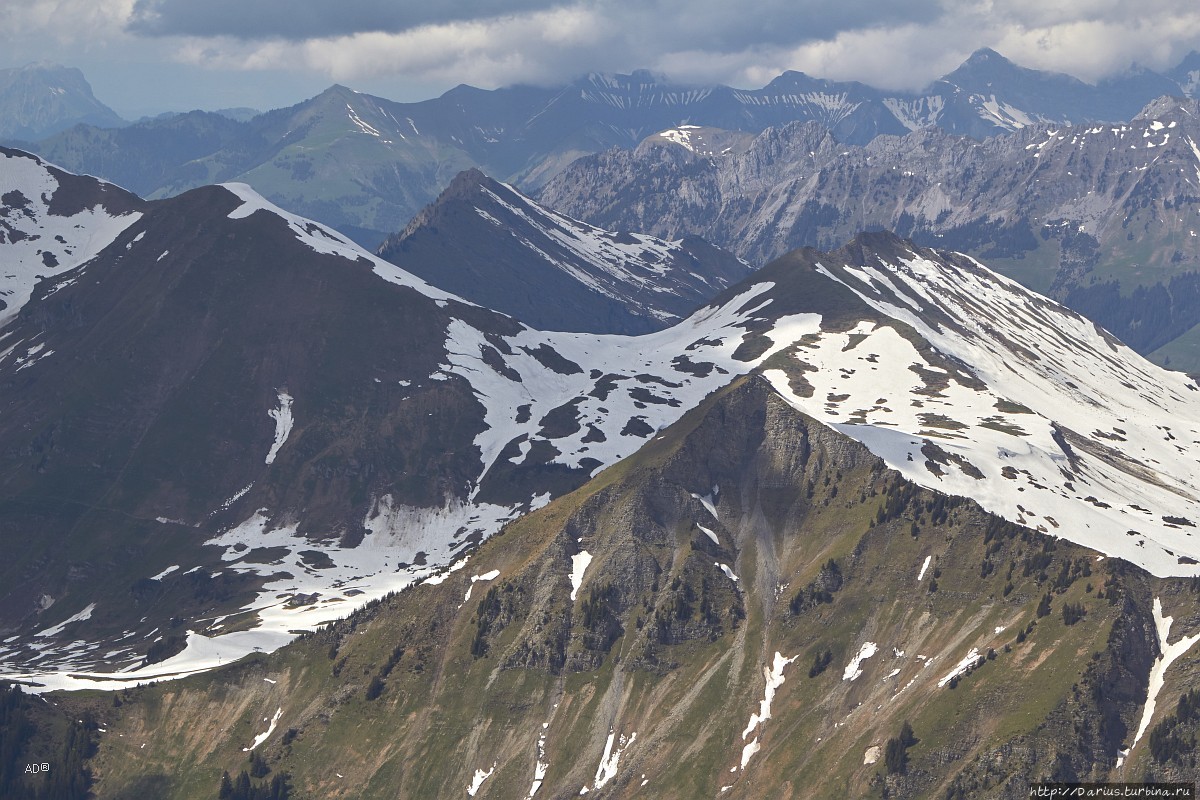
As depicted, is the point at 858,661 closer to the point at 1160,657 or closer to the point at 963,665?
the point at 963,665

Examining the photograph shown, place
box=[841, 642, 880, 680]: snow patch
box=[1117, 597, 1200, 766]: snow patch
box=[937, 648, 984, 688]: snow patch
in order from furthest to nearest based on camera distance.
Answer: box=[841, 642, 880, 680]: snow patch < box=[937, 648, 984, 688]: snow patch < box=[1117, 597, 1200, 766]: snow patch

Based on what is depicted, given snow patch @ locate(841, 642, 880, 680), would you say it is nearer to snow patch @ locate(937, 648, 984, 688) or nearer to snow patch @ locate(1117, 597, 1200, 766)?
snow patch @ locate(937, 648, 984, 688)

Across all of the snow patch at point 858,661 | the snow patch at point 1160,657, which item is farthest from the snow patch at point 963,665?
the snow patch at point 1160,657

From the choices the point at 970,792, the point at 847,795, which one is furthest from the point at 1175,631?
the point at 847,795

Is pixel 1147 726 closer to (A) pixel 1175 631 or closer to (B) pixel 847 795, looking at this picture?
(A) pixel 1175 631

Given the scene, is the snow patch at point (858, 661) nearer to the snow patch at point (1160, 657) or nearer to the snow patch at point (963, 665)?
the snow patch at point (963, 665)

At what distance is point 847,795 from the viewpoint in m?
173

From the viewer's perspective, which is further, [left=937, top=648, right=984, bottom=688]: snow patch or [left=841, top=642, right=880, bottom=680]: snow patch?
[left=841, top=642, right=880, bottom=680]: snow patch

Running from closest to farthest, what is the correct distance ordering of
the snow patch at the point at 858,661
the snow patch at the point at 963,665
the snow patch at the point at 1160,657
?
the snow patch at the point at 1160,657 → the snow patch at the point at 963,665 → the snow patch at the point at 858,661

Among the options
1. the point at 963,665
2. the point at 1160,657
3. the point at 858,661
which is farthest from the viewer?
the point at 858,661

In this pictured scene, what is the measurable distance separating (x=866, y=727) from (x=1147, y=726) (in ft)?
126


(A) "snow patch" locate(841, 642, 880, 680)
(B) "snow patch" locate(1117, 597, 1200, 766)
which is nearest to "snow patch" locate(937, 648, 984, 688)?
(A) "snow patch" locate(841, 642, 880, 680)

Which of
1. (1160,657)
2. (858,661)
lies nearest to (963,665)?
(858,661)

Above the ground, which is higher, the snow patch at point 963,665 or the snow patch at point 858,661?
the snow patch at point 963,665
